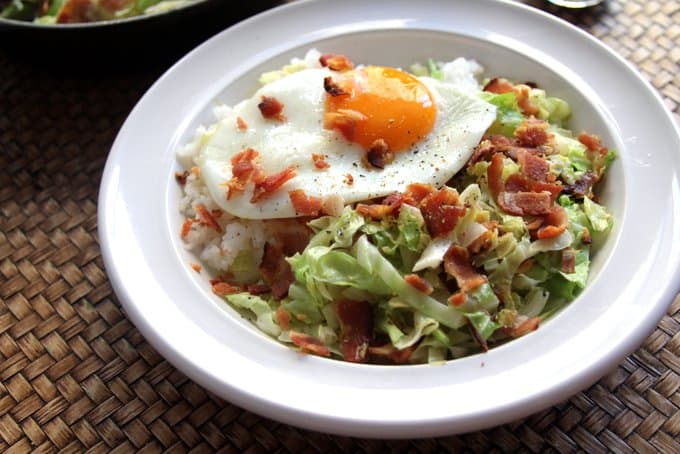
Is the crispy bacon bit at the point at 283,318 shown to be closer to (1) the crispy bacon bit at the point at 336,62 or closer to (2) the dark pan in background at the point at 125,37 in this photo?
(1) the crispy bacon bit at the point at 336,62

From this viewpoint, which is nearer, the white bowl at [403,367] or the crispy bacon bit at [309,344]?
the white bowl at [403,367]

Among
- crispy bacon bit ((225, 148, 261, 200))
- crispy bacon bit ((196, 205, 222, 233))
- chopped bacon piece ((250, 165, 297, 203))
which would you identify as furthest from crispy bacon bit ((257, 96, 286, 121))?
crispy bacon bit ((196, 205, 222, 233))

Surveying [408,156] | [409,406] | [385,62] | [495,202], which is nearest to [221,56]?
[385,62]

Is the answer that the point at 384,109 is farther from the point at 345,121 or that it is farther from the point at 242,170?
the point at 242,170

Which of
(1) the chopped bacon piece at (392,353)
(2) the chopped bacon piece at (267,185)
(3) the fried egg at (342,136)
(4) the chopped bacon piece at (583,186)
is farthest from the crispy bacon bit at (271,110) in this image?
(4) the chopped bacon piece at (583,186)

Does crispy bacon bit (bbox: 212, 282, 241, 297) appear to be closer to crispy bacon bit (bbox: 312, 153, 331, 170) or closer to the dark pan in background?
crispy bacon bit (bbox: 312, 153, 331, 170)

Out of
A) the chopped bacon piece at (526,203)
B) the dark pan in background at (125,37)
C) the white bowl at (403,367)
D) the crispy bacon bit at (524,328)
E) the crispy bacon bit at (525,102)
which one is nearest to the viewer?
the white bowl at (403,367)

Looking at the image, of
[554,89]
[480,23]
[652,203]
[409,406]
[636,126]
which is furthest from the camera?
[480,23]

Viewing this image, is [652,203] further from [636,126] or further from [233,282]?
[233,282]
